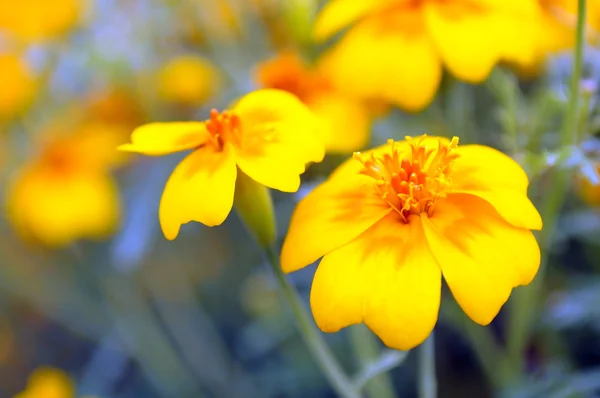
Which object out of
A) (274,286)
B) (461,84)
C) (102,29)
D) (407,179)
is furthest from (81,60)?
(407,179)

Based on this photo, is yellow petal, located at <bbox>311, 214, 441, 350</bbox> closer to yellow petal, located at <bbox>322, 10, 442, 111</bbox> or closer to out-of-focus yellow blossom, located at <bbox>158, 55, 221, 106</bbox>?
yellow petal, located at <bbox>322, 10, 442, 111</bbox>

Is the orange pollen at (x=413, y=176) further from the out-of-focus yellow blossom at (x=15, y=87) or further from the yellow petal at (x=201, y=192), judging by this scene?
the out-of-focus yellow blossom at (x=15, y=87)

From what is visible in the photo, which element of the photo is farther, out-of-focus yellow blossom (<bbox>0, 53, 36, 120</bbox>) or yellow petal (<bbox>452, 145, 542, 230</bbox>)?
out-of-focus yellow blossom (<bbox>0, 53, 36, 120</bbox>)

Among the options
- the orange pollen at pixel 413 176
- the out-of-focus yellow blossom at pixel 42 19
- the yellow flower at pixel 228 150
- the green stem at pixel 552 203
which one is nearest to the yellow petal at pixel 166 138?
the yellow flower at pixel 228 150

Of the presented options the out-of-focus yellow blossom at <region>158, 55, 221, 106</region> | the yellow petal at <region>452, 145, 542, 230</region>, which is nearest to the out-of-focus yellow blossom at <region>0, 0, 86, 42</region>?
the out-of-focus yellow blossom at <region>158, 55, 221, 106</region>

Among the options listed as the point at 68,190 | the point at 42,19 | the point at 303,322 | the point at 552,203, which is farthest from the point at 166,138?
the point at 42,19

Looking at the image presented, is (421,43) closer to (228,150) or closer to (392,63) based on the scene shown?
(392,63)
